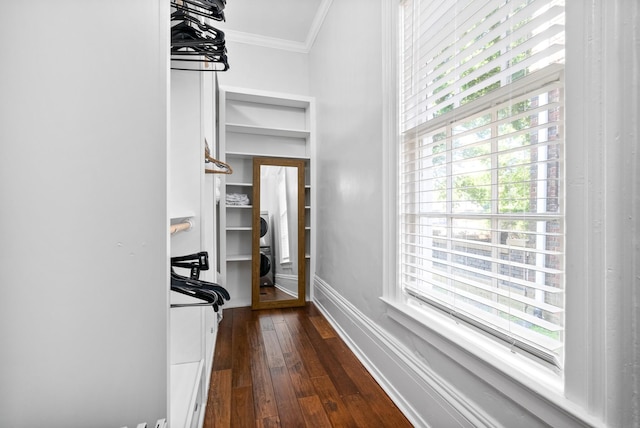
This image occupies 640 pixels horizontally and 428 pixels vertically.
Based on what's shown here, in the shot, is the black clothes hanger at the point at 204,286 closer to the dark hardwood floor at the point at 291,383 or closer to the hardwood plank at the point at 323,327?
the dark hardwood floor at the point at 291,383

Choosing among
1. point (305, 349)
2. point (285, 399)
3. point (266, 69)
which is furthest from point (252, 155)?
point (285, 399)

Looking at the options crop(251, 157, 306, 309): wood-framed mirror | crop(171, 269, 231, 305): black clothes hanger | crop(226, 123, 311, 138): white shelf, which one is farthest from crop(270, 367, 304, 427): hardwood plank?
crop(226, 123, 311, 138): white shelf

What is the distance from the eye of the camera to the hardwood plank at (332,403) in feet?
4.24

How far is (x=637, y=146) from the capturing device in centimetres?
59

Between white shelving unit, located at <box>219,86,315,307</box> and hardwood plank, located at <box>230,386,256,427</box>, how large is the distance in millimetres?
1426

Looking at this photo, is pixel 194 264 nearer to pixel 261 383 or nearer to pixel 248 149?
pixel 261 383

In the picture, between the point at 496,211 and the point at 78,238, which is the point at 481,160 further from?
the point at 78,238

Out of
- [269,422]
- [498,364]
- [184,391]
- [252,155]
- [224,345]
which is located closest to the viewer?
[498,364]

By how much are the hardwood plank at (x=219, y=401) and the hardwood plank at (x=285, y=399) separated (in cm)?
24

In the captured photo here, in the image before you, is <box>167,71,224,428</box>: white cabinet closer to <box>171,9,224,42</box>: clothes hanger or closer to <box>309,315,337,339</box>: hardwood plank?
<box>171,9,224,42</box>: clothes hanger

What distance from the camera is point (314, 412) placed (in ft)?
4.43

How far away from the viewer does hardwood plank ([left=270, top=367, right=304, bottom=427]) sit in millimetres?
1300

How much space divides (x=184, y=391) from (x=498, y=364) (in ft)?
3.68

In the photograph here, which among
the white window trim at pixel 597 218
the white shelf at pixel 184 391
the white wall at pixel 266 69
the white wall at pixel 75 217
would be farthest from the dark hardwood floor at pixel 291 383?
the white wall at pixel 266 69
